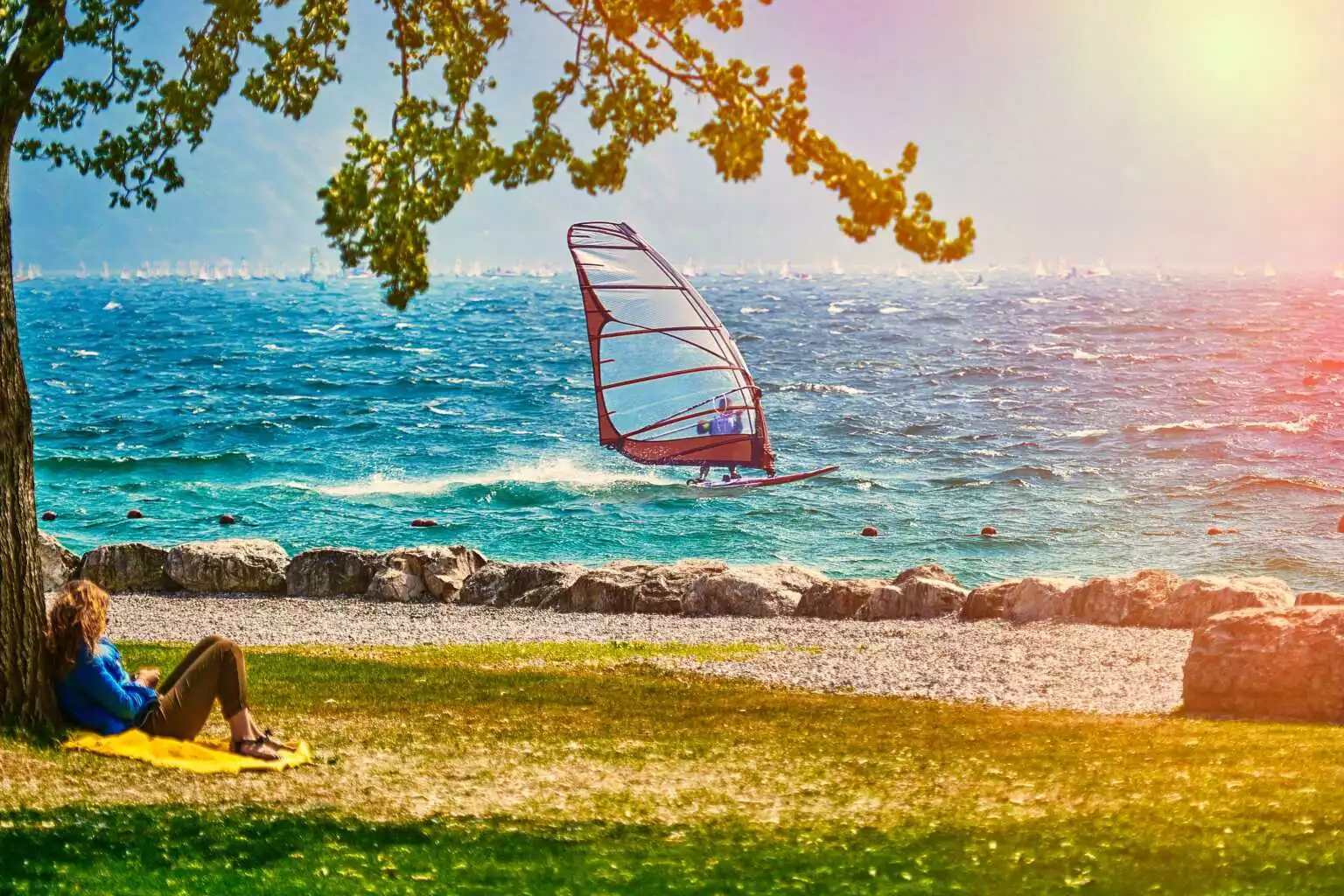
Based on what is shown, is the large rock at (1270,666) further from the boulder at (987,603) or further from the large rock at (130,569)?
the large rock at (130,569)

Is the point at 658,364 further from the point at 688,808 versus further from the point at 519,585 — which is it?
the point at 688,808

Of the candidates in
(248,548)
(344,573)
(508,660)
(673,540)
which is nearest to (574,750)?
(508,660)

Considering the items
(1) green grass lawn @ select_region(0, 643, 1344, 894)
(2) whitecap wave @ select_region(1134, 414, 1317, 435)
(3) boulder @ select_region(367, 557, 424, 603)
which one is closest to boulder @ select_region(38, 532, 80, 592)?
(3) boulder @ select_region(367, 557, 424, 603)

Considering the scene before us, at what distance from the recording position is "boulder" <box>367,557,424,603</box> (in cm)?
2602

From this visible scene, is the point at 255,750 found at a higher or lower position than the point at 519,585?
higher

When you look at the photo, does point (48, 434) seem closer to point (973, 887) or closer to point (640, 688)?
point (640, 688)

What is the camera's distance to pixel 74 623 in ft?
32.3

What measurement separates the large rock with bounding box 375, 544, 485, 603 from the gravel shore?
2.52 ft

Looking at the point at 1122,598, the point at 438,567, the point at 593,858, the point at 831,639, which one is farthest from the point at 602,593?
the point at 593,858

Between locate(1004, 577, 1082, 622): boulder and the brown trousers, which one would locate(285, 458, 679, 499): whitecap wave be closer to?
locate(1004, 577, 1082, 622): boulder

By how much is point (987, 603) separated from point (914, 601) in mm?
1266

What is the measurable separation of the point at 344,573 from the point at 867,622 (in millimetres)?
10348

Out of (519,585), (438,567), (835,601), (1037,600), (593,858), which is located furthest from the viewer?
(438,567)

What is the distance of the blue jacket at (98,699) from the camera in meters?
10.0
